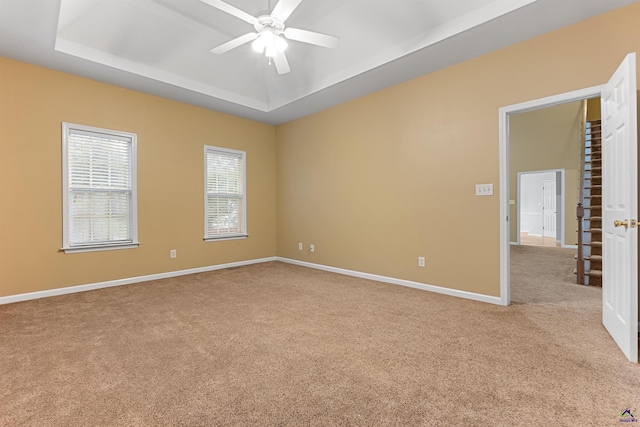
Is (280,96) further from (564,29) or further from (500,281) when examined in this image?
(500,281)

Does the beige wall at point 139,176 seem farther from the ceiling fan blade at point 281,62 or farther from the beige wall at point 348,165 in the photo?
the ceiling fan blade at point 281,62

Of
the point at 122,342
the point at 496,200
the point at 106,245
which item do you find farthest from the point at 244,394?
the point at 106,245

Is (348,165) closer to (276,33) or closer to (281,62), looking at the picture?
(281,62)

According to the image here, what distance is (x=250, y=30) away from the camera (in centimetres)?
357

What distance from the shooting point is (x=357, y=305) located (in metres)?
3.17

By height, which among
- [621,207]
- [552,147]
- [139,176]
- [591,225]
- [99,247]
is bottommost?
[99,247]

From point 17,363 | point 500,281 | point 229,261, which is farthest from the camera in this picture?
point 229,261

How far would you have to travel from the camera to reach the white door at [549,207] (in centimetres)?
984

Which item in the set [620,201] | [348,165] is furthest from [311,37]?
[620,201]

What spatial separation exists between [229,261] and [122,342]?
2.96 metres

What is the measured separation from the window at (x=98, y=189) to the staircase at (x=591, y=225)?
6.13 m

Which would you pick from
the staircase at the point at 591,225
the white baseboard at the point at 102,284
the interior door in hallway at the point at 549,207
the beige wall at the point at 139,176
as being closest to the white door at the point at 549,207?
the interior door in hallway at the point at 549,207

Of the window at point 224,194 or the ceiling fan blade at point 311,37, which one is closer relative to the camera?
the ceiling fan blade at point 311,37

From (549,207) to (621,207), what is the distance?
9.65 m
